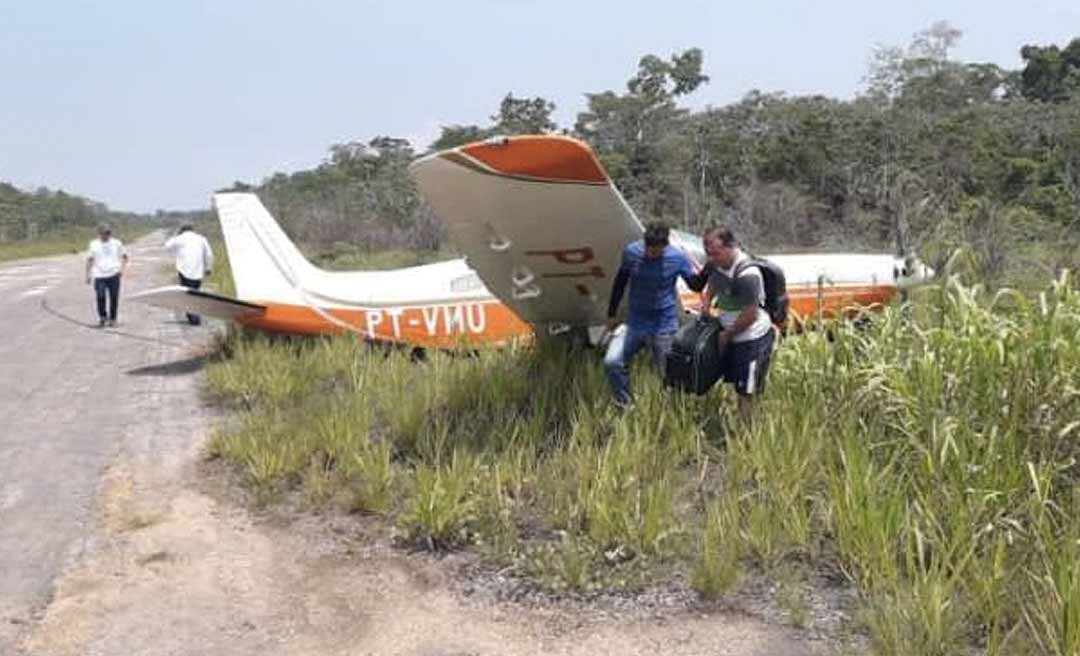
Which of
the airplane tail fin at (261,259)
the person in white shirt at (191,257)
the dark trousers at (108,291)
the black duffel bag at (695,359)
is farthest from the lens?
the dark trousers at (108,291)

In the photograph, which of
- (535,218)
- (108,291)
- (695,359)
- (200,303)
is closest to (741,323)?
(695,359)

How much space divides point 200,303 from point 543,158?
19.8 feet

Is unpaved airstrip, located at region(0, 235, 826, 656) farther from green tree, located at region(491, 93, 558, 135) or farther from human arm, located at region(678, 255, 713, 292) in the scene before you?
green tree, located at region(491, 93, 558, 135)

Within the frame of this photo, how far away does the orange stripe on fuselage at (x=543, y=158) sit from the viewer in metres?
4.98

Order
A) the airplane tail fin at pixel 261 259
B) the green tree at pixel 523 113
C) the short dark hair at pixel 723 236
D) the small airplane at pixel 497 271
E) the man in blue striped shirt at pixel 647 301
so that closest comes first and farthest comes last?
the small airplane at pixel 497 271
the short dark hair at pixel 723 236
the man in blue striped shirt at pixel 647 301
the airplane tail fin at pixel 261 259
the green tree at pixel 523 113

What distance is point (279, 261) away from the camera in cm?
1050

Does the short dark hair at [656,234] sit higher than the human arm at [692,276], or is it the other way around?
the short dark hair at [656,234]

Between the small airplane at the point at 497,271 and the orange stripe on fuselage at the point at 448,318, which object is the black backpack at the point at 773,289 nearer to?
the small airplane at the point at 497,271

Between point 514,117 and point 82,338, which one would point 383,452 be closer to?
point 82,338

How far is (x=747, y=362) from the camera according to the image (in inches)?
220

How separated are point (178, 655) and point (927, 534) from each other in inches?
116

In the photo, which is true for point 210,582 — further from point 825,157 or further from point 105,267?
point 825,157

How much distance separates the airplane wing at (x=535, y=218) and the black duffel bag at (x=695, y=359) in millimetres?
823

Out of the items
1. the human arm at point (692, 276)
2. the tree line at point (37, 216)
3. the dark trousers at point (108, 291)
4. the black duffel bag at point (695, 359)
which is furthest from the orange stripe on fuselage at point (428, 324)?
the tree line at point (37, 216)
